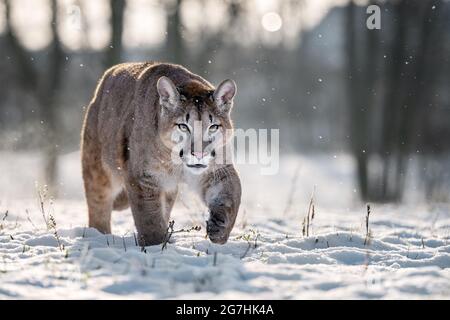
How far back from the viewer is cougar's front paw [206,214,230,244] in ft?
17.3

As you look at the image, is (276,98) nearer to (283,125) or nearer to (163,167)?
(283,125)

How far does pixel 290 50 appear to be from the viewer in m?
39.2

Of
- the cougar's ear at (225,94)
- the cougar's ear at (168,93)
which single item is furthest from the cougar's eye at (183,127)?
the cougar's ear at (225,94)

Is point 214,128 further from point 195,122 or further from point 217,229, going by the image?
point 217,229

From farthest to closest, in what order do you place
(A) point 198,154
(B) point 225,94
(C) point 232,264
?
(B) point 225,94 → (A) point 198,154 → (C) point 232,264

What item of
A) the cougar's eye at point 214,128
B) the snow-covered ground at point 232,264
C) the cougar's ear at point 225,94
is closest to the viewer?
the snow-covered ground at point 232,264

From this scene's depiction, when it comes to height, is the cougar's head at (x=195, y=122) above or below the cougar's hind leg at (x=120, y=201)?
above

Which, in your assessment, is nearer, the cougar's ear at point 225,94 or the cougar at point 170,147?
the cougar at point 170,147

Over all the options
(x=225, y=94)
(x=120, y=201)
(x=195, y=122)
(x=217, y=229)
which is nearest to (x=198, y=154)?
(x=195, y=122)

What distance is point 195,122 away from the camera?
5.32 m

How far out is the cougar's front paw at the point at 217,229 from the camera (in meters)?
5.27

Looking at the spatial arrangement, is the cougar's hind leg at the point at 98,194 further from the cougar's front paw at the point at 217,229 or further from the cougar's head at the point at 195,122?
the cougar's front paw at the point at 217,229

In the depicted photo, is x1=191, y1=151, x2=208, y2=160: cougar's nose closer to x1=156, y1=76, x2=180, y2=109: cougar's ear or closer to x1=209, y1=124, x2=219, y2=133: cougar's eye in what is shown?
x1=209, y1=124, x2=219, y2=133: cougar's eye

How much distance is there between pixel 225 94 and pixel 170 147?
730mm
